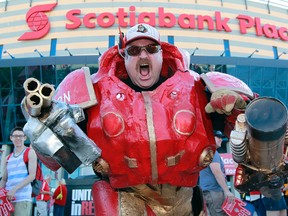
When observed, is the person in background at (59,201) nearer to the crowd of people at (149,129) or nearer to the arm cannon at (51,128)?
the crowd of people at (149,129)

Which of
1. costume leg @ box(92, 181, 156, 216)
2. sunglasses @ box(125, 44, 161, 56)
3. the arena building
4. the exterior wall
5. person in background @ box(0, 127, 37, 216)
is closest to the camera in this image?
costume leg @ box(92, 181, 156, 216)

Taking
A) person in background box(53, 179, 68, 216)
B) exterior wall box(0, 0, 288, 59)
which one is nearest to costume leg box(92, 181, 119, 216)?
person in background box(53, 179, 68, 216)

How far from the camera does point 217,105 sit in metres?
3.15

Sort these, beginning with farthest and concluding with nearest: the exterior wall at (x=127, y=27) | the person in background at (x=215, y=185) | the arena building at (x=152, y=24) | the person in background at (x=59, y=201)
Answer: the exterior wall at (x=127, y=27) → the arena building at (x=152, y=24) → the person in background at (x=59, y=201) → the person in background at (x=215, y=185)

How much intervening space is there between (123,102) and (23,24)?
86.6 feet

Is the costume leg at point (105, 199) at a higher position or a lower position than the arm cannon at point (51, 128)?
lower

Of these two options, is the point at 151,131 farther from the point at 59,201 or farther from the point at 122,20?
the point at 122,20

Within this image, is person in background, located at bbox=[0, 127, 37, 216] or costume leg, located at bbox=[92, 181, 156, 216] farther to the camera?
person in background, located at bbox=[0, 127, 37, 216]

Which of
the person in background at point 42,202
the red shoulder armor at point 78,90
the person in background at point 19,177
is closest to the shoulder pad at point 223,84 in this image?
the red shoulder armor at point 78,90

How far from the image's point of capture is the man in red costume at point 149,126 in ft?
10.5

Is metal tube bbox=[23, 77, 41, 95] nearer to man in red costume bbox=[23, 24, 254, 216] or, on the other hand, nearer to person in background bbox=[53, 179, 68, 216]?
man in red costume bbox=[23, 24, 254, 216]

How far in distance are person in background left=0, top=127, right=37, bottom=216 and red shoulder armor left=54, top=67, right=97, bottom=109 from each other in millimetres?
2542

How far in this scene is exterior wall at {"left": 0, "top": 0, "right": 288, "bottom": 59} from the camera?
2728 centimetres

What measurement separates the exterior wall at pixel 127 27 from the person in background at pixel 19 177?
69.1 feet
